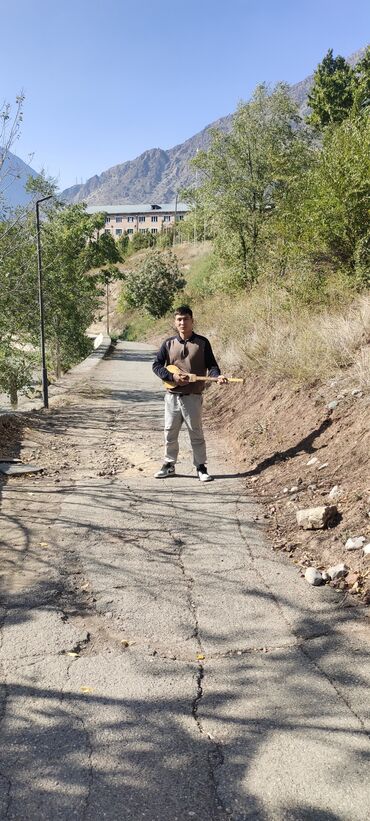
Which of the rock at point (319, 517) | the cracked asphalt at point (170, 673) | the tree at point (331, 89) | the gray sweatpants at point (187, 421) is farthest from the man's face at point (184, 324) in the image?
the tree at point (331, 89)

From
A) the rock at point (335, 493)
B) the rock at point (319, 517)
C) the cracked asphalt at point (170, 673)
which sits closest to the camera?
the cracked asphalt at point (170, 673)

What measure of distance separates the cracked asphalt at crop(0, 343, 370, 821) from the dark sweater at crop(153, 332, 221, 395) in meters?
1.61

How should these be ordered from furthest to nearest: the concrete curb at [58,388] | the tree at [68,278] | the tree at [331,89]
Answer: the tree at [331,89]
the tree at [68,278]
the concrete curb at [58,388]

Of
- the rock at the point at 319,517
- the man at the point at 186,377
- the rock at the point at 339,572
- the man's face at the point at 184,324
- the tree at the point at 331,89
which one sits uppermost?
the tree at the point at 331,89

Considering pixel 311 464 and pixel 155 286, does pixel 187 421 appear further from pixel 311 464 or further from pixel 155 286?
pixel 155 286

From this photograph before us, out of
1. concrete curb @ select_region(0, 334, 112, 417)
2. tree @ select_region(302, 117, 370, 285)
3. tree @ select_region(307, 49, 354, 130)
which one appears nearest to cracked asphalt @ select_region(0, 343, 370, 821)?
concrete curb @ select_region(0, 334, 112, 417)

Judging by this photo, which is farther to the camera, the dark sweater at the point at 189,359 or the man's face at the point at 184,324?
the dark sweater at the point at 189,359

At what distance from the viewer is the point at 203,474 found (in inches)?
268

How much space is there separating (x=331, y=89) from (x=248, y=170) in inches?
872

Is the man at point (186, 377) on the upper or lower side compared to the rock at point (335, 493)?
upper

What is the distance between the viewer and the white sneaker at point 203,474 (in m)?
6.76

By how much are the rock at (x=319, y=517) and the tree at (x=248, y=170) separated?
63.7 feet

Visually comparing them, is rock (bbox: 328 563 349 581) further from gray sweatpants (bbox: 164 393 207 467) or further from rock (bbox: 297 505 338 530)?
gray sweatpants (bbox: 164 393 207 467)

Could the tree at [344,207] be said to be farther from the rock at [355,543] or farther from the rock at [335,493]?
the rock at [355,543]
